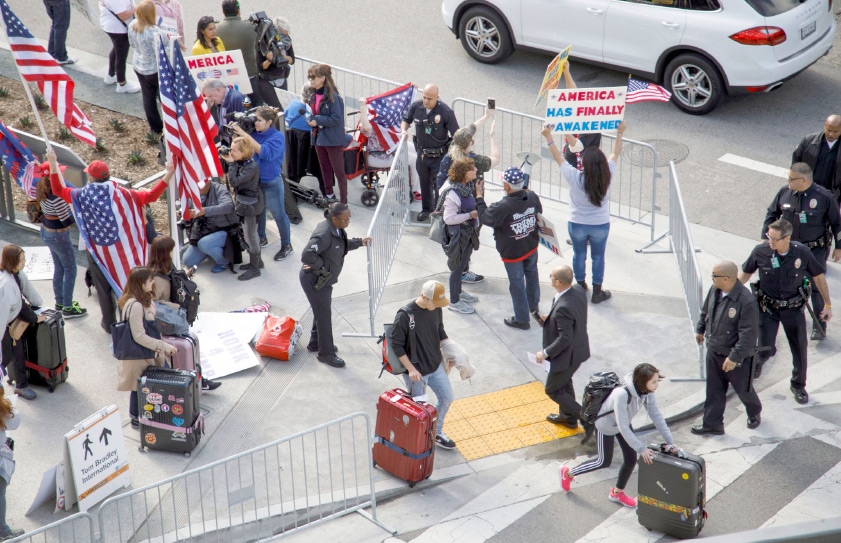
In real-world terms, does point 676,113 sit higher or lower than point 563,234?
higher

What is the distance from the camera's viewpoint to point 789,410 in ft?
30.4

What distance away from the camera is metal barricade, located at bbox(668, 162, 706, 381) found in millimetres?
9633

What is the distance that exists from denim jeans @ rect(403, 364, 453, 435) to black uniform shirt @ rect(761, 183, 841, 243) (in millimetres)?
3641

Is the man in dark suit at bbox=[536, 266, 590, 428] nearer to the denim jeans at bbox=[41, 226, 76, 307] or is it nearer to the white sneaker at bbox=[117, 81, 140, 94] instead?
the denim jeans at bbox=[41, 226, 76, 307]

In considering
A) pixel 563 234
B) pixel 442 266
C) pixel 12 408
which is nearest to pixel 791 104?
pixel 563 234

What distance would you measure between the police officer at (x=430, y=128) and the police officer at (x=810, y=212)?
148 inches

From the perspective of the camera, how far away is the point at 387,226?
10992 mm

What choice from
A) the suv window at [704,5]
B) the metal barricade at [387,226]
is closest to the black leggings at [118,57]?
the metal barricade at [387,226]

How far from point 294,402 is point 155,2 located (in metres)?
6.75

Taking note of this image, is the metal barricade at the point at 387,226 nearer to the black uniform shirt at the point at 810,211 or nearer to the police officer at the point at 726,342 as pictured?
the police officer at the point at 726,342

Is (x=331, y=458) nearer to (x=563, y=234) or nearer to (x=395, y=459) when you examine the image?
(x=395, y=459)

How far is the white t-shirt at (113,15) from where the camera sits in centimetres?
1416

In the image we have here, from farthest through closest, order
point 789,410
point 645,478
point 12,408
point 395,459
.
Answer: point 789,410 → point 395,459 → point 645,478 → point 12,408

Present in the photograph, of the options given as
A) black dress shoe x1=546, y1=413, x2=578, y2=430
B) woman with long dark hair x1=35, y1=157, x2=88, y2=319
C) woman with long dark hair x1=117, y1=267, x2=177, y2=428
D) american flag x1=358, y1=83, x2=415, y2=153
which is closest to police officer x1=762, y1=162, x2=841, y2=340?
black dress shoe x1=546, y1=413, x2=578, y2=430
